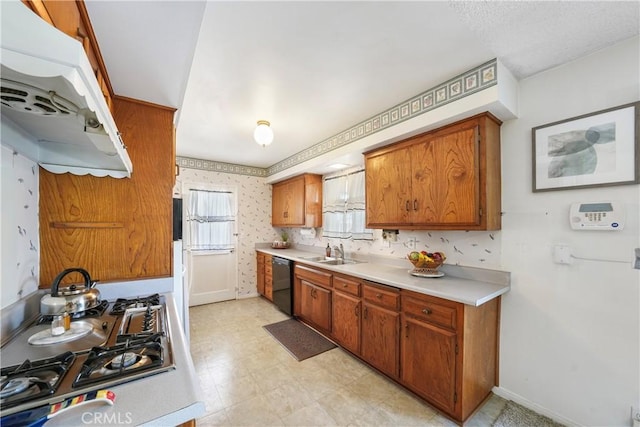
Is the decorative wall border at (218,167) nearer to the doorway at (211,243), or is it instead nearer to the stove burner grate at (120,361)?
the doorway at (211,243)

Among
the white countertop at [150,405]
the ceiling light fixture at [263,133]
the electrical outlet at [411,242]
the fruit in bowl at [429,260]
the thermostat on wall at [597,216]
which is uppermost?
the ceiling light fixture at [263,133]

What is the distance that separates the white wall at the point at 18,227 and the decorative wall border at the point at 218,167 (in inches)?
114

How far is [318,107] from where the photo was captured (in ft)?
7.64

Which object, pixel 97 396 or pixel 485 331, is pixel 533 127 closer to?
pixel 485 331

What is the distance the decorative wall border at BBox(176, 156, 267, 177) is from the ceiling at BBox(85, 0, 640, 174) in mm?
2113

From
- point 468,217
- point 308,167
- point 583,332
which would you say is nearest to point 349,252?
point 308,167

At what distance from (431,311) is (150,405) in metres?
1.72

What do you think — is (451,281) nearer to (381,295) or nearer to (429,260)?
(429,260)

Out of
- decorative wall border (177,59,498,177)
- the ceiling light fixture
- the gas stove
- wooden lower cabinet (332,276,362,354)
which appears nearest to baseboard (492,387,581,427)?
wooden lower cabinet (332,276,362,354)

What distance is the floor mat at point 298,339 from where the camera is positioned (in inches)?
103

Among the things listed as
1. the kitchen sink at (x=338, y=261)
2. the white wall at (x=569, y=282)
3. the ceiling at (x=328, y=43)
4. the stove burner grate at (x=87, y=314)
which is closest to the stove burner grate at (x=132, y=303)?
the stove burner grate at (x=87, y=314)

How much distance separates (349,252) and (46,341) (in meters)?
2.90

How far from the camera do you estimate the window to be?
3.30 meters

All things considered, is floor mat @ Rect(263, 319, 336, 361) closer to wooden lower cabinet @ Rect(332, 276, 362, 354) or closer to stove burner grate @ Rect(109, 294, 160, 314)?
wooden lower cabinet @ Rect(332, 276, 362, 354)
